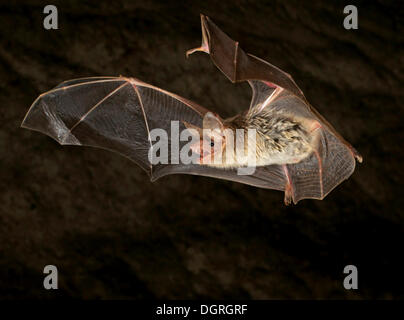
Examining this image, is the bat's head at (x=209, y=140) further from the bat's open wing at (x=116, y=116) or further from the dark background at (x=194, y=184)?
the dark background at (x=194, y=184)

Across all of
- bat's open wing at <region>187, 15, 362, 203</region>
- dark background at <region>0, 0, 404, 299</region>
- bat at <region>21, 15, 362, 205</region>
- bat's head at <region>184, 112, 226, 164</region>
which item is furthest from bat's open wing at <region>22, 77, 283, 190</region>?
dark background at <region>0, 0, 404, 299</region>

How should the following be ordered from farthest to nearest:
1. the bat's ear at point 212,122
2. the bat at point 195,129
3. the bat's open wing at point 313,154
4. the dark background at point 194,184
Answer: the dark background at point 194,184, the bat at point 195,129, the bat's ear at point 212,122, the bat's open wing at point 313,154

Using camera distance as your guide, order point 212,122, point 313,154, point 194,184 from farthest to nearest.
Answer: point 194,184 < point 313,154 < point 212,122

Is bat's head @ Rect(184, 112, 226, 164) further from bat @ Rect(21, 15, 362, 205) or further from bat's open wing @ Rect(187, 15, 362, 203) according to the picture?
bat's open wing @ Rect(187, 15, 362, 203)

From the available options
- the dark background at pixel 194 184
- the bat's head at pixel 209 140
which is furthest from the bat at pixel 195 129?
the dark background at pixel 194 184

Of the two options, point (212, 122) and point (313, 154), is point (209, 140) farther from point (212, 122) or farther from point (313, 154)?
point (313, 154)

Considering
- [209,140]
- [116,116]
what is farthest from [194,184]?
[209,140]
